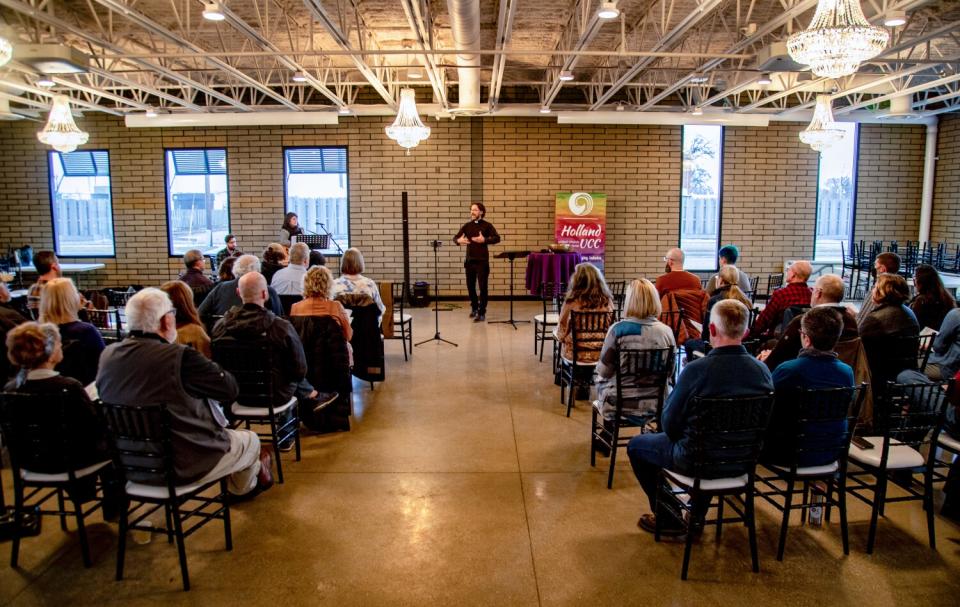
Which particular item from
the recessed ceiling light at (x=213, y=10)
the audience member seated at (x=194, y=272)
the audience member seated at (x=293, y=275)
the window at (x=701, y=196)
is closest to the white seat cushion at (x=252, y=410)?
the audience member seated at (x=293, y=275)

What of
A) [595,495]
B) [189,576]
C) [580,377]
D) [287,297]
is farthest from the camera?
[287,297]

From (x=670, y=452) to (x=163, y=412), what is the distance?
2232 millimetres

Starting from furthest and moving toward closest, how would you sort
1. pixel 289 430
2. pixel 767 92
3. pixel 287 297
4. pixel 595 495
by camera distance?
1. pixel 767 92
2. pixel 287 297
3. pixel 289 430
4. pixel 595 495

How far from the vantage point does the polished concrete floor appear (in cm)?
282

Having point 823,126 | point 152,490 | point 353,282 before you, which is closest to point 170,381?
point 152,490

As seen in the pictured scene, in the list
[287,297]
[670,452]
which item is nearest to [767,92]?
[287,297]

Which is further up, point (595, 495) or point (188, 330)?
point (188, 330)

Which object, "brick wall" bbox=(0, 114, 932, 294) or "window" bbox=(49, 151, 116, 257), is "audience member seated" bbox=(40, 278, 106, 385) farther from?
"window" bbox=(49, 151, 116, 257)

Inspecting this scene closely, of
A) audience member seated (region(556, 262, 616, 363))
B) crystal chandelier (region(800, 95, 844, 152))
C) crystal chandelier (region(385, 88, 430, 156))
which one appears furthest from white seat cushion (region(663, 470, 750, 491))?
crystal chandelier (region(800, 95, 844, 152))

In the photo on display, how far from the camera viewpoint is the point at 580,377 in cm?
543

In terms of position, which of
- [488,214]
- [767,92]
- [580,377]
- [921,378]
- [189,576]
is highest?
[767,92]

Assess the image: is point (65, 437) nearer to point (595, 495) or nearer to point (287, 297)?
point (595, 495)

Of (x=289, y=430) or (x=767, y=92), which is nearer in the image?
(x=289, y=430)

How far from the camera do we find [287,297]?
5875 mm
